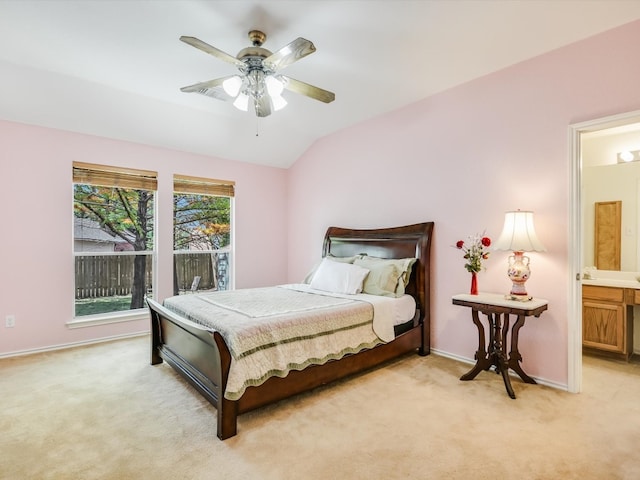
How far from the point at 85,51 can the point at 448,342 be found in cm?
427

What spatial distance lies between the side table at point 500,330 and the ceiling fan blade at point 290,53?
7.56 feet

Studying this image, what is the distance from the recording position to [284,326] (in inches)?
98.7

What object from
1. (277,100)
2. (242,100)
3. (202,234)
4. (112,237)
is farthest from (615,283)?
(112,237)

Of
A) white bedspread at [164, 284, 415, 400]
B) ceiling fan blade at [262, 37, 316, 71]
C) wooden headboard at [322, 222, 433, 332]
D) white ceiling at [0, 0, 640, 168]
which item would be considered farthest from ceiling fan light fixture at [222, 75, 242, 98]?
wooden headboard at [322, 222, 433, 332]

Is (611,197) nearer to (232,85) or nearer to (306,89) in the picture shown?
(306,89)

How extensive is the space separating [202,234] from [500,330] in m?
3.96

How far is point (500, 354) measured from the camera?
9.42 feet

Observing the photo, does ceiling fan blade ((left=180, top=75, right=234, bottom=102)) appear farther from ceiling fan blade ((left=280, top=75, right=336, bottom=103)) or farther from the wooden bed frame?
the wooden bed frame

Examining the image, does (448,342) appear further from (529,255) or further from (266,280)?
(266,280)

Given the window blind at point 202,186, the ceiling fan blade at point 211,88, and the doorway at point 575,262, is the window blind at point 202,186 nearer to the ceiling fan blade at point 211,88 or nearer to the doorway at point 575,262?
the ceiling fan blade at point 211,88

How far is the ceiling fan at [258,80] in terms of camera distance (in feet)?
7.41

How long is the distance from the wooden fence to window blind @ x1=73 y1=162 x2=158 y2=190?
0.89 metres

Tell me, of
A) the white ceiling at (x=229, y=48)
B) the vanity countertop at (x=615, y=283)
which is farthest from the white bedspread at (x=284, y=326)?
the white ceiling at (x=229, y=48)

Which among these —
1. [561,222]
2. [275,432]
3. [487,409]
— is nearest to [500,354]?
[487,409]
